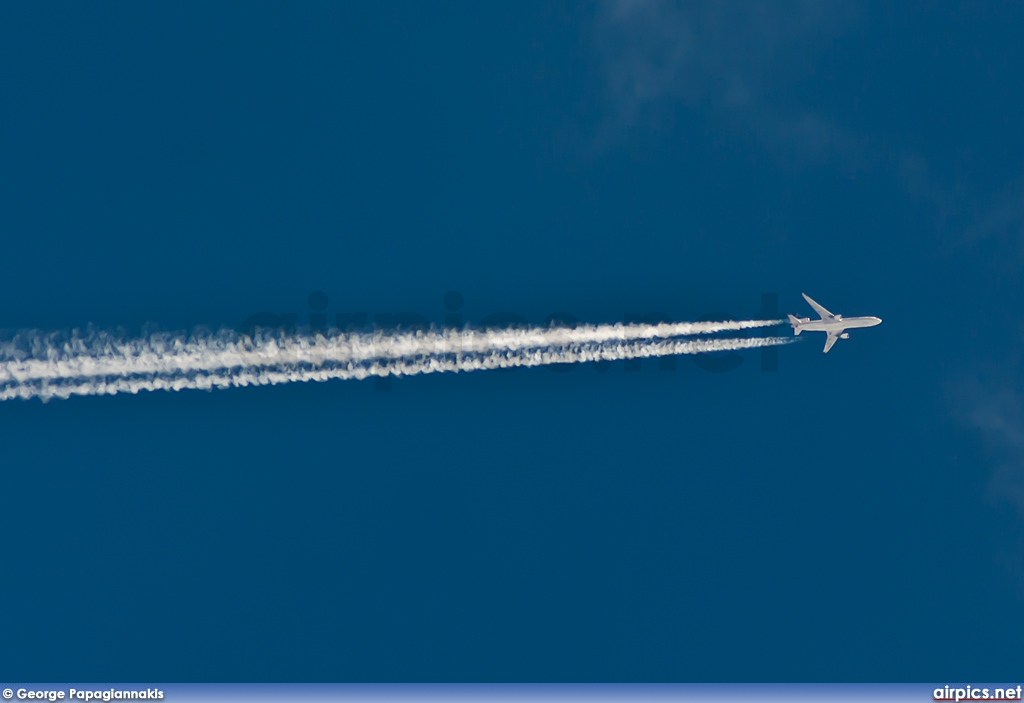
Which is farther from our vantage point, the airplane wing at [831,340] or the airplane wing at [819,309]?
the airplane wing at [831,340]

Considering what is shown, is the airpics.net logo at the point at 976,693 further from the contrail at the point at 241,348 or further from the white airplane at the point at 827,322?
the contrail at the point at 241,348

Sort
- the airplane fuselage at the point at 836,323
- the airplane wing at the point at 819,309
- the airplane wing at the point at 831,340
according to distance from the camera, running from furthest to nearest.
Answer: the airplane wing at the point at 831,340 → the airplane wing at the point at 819,309 → the airplane fuselage at the point at 836,323

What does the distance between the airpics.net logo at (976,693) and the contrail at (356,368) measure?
24.8 metres

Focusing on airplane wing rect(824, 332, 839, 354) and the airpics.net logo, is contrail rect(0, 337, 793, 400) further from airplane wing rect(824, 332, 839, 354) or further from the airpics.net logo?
the airpics.net logo

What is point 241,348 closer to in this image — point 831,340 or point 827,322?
point 827,322

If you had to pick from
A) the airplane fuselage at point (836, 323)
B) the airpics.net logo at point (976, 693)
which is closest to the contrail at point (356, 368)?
the airplane fuselage at point (836, 323)

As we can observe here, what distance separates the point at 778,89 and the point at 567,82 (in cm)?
1274

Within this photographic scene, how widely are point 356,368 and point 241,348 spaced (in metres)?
5.86

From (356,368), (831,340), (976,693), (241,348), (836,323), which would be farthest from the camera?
(976,693)

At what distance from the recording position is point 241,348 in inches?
1363

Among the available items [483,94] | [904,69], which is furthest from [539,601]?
[904,69]

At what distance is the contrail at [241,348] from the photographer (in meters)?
33.8

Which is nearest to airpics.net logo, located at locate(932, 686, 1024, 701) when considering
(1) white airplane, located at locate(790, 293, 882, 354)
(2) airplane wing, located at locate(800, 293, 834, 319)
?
(1) white airplane, located at locate(790, 293, 882, 354)

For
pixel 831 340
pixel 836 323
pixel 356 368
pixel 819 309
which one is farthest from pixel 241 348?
pixel 831 340
